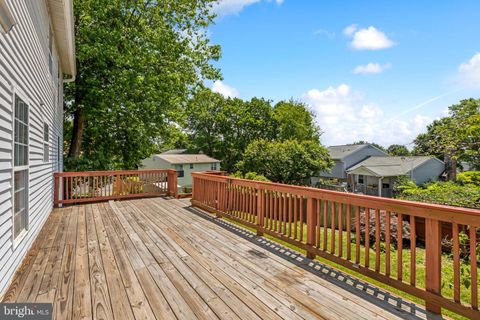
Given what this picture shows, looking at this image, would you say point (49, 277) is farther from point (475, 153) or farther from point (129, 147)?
point (129, 147)

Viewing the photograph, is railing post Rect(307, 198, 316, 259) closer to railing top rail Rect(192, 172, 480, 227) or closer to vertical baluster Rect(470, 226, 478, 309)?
railing top rail Rect(192, 172, 480, 227)

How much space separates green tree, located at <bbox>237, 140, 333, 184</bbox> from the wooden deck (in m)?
15.1

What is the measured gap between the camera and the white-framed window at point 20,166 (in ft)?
10.5

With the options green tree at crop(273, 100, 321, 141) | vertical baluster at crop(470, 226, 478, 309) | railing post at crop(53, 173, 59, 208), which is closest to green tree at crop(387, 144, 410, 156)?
green tree at crop(273, 100, 321, 141)

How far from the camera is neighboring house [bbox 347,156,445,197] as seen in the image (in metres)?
21.1

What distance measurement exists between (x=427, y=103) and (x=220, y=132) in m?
23.4

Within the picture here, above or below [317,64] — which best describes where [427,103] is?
below

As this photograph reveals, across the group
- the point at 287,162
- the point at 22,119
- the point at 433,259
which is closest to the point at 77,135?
the point at 22,119

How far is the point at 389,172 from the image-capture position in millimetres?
20984

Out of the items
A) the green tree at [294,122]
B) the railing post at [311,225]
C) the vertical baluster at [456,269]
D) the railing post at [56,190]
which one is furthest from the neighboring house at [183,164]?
the vertical baluster at [456,269]

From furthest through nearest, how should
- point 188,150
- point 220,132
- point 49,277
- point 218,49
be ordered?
point 188,150 → point 220,132 → point 218,49 → point 49,277

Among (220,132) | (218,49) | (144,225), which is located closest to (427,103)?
(218,49)

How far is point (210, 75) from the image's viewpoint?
14336mm

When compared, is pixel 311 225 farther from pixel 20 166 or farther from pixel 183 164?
pixel 183 164
